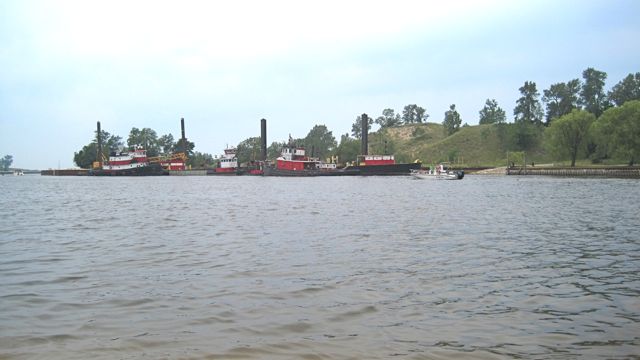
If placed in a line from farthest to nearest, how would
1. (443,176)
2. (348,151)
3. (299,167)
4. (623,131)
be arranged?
1. (348,151)
2. (299,167)
3. (623,131)
4. (443,176)

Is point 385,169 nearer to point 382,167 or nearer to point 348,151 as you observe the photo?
point 382,167

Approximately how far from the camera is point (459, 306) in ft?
28.8

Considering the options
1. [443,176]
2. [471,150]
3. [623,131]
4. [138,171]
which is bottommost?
[443,176]

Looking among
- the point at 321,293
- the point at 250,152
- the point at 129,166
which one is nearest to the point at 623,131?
the point at 321,293

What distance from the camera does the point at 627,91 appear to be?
484ft

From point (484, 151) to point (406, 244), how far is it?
481 feet

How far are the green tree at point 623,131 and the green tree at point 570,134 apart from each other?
37.1 ft

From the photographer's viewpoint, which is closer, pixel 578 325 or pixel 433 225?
pixel 578 325

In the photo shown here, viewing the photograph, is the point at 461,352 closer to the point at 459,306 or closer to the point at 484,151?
the point at 459,306

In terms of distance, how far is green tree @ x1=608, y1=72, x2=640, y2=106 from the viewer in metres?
147

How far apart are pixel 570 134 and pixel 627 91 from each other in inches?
2231

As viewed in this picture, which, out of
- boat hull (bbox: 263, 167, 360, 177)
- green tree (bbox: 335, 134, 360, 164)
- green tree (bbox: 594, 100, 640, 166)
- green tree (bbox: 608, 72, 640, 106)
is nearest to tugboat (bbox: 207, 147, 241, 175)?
boat hull (bbox: 263, 167, 360, 177)

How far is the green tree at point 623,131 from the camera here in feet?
287

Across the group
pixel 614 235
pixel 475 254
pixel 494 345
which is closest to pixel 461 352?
pixel 494 345
